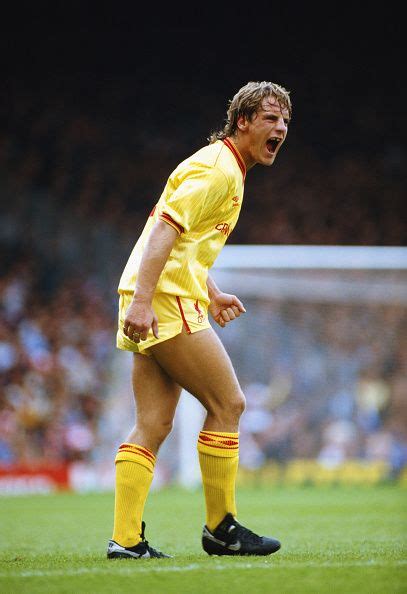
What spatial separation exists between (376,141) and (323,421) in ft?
23.8

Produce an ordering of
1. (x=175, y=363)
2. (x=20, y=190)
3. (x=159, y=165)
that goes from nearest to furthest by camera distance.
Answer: (x=175, y=363) → (x=20, y=190) → (x=159, y=165)

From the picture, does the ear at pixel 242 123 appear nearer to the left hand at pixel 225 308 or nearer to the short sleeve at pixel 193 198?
→ the short sleeve at pixel 193 198

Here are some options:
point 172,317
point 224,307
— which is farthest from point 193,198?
point 224,307

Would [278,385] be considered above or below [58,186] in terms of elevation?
below

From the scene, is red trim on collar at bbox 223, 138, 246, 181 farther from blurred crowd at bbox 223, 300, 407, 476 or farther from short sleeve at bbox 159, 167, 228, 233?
blurred crowd at bbox 223, 300, 407, 476

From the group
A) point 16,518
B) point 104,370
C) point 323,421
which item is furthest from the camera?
point 104,370

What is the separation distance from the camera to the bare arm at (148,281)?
403 cm

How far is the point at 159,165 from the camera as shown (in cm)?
1716

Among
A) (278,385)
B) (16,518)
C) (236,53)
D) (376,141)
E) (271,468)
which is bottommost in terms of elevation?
(16,518)

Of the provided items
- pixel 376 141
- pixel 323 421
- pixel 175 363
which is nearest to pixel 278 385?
pixel 323 421

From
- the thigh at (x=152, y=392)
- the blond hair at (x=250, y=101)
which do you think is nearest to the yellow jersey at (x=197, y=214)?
the blond hair at (x=250, y=101)

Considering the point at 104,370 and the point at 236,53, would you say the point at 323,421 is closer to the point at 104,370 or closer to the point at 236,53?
the point at 104,370

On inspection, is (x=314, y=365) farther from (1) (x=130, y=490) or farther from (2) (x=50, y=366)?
(1) (x=130, y=490)

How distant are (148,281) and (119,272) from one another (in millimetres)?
11663
